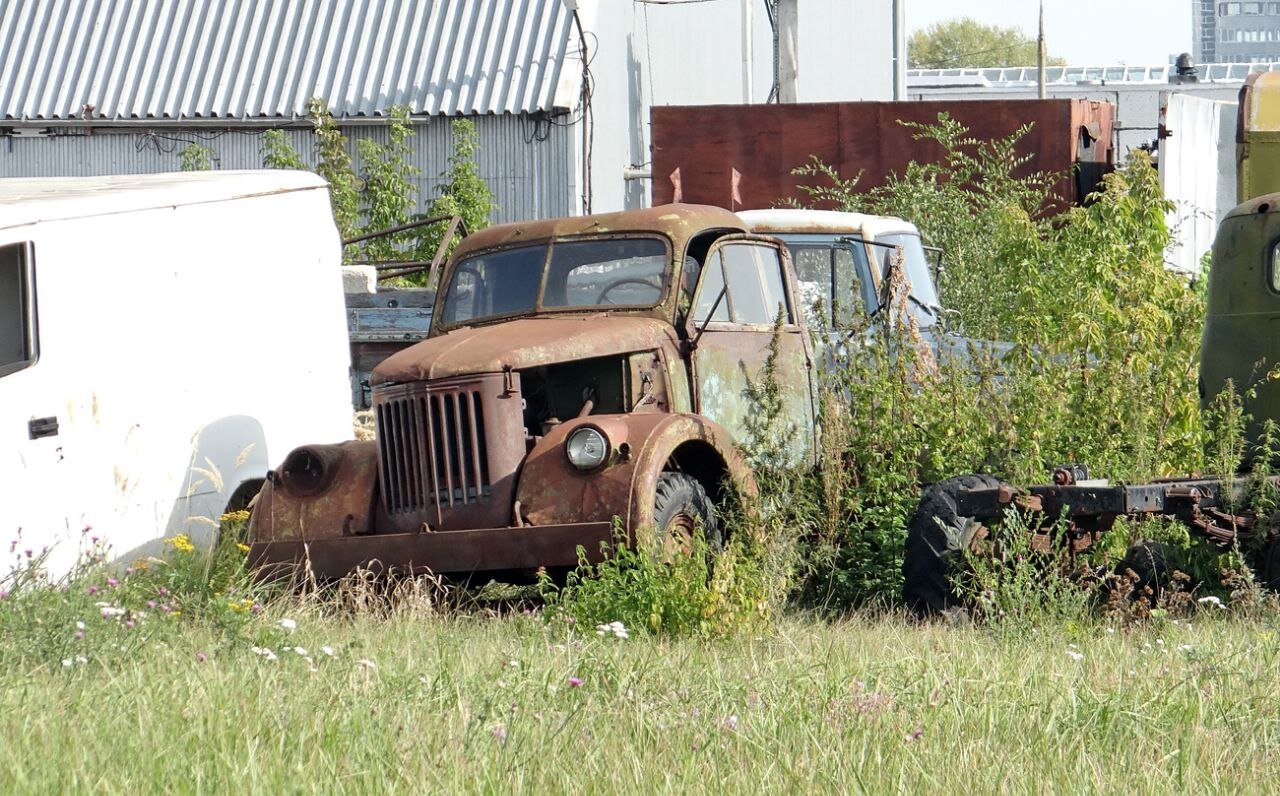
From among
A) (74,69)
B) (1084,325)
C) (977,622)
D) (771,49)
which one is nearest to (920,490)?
(977,622)

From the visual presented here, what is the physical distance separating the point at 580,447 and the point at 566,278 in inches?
64.5

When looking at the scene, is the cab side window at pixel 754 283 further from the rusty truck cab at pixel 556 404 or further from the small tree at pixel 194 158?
the small tree at pixel 194 158

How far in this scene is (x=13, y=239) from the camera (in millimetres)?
7801

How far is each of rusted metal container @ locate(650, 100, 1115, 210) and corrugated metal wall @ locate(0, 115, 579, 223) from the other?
1373 mm

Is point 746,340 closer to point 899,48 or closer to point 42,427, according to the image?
point 42,427

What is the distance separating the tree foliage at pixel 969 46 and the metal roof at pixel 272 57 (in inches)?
3226

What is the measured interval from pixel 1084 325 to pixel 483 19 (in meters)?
11.6

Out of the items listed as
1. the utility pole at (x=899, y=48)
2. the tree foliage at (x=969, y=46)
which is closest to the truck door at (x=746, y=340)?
the utility pole at (x=899, y=48)

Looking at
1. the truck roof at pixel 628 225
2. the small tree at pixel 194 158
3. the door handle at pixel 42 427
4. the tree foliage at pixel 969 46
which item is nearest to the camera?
the door handle at pixel 42 427

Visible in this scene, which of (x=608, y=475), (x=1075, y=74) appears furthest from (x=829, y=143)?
(x=1075, y=74)

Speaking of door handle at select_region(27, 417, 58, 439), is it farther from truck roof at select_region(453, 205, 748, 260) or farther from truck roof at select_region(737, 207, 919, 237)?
truck roof at select_region(737, 207, 919, 237)

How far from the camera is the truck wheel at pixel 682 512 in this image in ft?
24.9

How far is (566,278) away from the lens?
8883 mm

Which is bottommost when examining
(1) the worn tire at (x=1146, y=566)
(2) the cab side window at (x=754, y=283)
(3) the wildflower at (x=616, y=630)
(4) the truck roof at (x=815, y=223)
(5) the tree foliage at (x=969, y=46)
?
(1) the worn tire at (x=1146, y=566)
